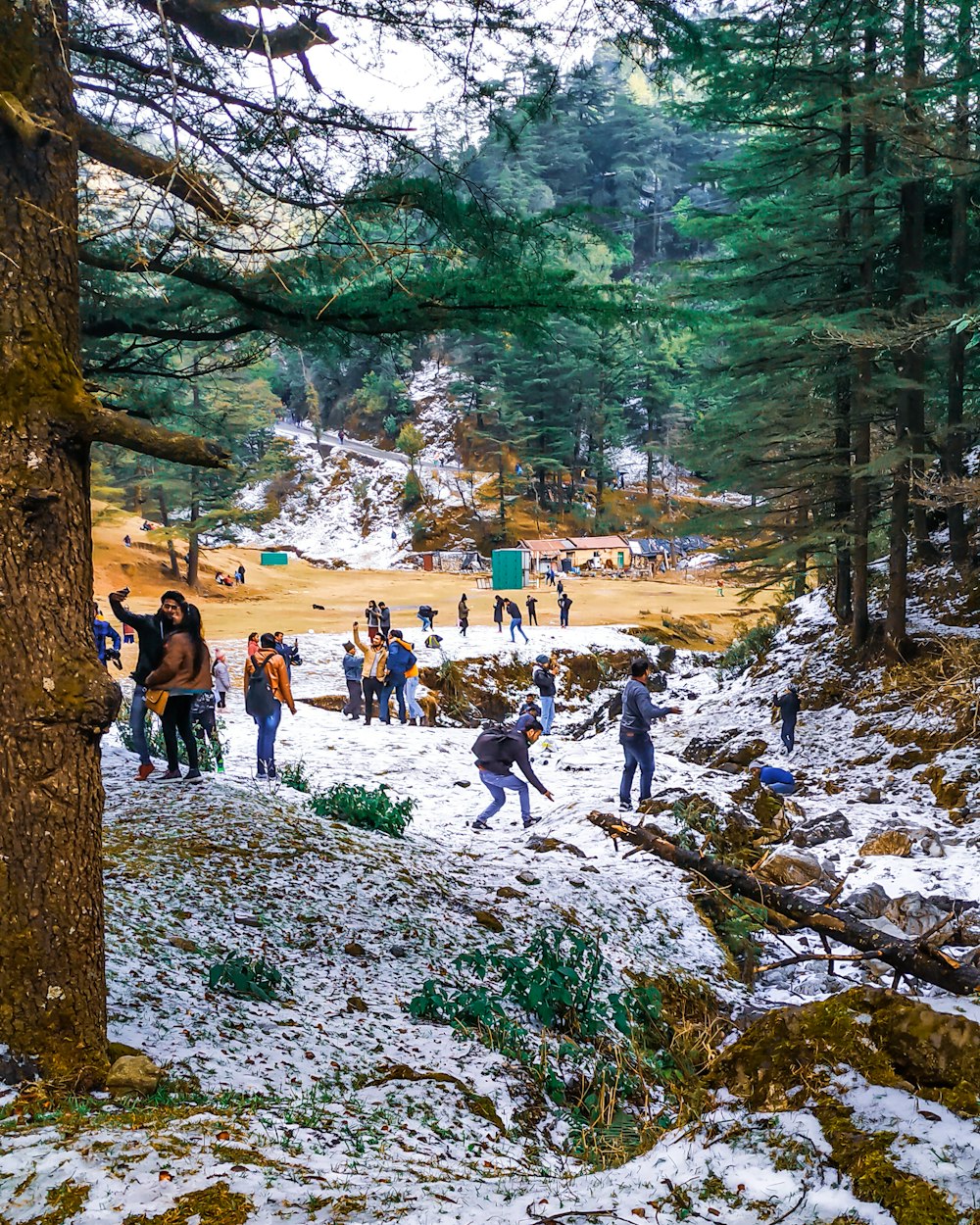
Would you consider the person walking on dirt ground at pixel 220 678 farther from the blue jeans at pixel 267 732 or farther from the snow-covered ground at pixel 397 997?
the blue jeans at pixel 267 732

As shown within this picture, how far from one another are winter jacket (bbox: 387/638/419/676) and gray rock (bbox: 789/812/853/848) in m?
8.53

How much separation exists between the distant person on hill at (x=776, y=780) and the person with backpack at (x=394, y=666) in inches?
294

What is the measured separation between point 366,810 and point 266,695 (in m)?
2.02

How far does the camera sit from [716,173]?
13305 millimetres

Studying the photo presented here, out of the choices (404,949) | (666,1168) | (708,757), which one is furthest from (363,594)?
(666,1168)

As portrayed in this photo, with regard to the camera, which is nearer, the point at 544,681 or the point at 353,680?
the point at 353,680

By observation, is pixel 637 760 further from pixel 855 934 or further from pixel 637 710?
pixel 855 934

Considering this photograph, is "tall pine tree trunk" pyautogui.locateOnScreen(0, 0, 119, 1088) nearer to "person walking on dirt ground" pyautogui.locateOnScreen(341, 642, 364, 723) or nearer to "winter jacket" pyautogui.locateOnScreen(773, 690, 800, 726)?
"winter jacket" pyautogui.locateOnScreen(773, 690, 800, 726)

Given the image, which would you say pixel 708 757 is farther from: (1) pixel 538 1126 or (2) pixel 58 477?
(2) pixel 58 477

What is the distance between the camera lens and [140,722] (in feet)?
27.4

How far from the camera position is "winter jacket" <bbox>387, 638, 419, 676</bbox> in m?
15.6

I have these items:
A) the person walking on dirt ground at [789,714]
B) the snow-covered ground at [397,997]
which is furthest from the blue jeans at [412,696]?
the person walking on dirt ground at [789,714]

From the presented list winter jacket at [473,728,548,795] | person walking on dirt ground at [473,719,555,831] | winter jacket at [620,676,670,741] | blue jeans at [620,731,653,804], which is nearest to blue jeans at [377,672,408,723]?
person walking on dirt ground at [473,719,555,831]

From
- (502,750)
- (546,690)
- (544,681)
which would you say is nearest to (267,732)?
(502,750)
